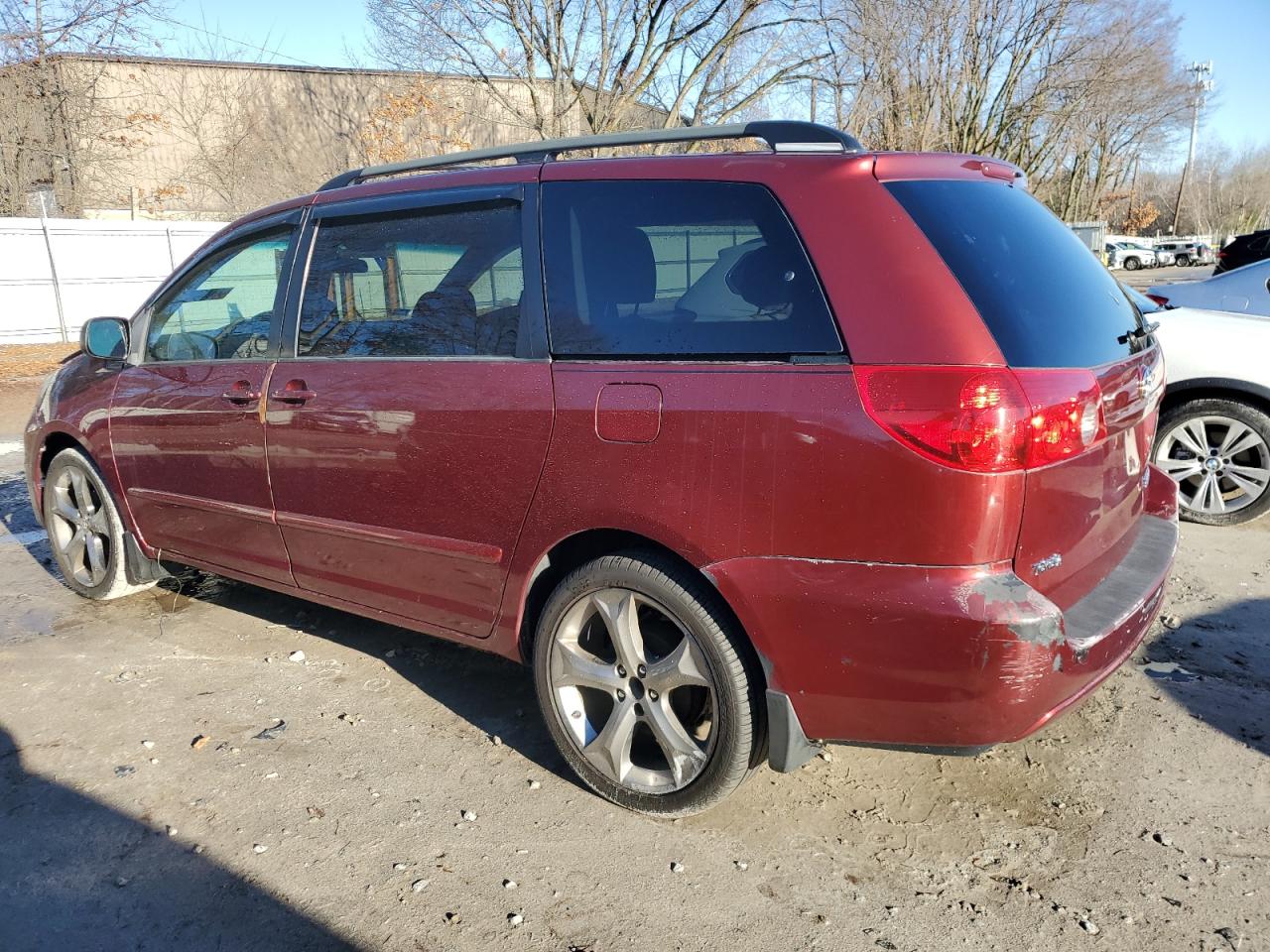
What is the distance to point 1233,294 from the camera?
5.93m

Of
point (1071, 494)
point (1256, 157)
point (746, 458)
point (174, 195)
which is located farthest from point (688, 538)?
point (1256, 157)

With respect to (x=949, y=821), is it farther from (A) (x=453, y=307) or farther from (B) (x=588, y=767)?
(A) (x=453, y=307)

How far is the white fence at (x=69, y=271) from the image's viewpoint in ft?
55.8

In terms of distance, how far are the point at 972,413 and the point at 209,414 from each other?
9.95 ft

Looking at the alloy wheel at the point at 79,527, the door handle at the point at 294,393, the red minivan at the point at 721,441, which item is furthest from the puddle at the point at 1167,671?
the alloy wheel at the point at 79,527

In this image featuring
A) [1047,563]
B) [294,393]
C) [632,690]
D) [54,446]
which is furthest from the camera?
[54,446]

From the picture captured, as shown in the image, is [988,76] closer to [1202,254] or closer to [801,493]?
[801,493]

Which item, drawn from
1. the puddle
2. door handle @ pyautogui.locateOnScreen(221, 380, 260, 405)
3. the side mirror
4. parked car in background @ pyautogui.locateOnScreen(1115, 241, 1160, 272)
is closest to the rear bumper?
the puddle

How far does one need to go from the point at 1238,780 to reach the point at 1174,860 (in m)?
0.56

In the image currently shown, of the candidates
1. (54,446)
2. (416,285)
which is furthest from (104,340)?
(416,285)

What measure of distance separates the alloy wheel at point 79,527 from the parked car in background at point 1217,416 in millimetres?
5755

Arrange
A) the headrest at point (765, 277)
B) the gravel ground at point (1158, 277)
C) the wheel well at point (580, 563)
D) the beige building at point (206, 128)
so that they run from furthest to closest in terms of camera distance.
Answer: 1. the gravel ground at point (1158, 277)
2. the beige building at point (206, 128)
3. the wheel well at point (580, 563)
4. the headrest at point (765, 277)

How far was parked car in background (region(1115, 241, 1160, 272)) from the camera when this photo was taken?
54469 mm

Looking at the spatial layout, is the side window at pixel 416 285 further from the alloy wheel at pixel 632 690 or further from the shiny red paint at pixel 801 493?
the alloy wheel at pixel 632 690
